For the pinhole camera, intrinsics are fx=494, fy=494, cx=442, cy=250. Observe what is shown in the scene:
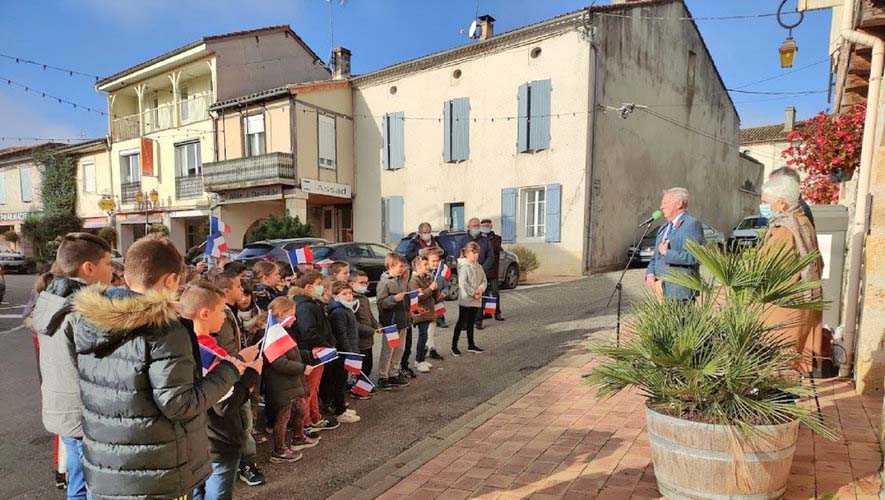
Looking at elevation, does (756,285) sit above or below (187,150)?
below

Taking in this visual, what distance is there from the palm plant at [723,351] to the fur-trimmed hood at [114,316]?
79.5 inches

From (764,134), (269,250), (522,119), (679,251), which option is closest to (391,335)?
(679,251)

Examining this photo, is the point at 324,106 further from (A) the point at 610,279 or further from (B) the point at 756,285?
(B) the point at 756,285

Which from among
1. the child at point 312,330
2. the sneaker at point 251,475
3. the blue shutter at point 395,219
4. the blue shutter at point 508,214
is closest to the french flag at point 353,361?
the child at point 312,330

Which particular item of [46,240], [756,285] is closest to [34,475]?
[756,285]

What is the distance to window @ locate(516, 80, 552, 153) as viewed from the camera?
15.1 meters

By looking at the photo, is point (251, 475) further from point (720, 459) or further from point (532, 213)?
point (532, 213)

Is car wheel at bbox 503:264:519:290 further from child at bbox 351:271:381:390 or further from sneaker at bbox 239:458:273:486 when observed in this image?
sneaker at bbox 239:458:273:486

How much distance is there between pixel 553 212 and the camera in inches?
594

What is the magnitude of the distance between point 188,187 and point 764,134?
34.3 m

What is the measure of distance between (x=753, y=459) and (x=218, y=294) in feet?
8.77

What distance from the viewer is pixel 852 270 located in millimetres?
4445

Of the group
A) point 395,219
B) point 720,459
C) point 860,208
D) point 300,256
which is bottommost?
point 720,459

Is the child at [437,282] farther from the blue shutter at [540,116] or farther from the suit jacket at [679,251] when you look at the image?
the blue shutter at [540,116]
